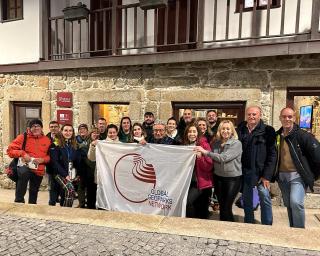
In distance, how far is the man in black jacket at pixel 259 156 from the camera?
358 cm

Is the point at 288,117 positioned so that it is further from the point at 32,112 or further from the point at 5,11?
the point at 5,11

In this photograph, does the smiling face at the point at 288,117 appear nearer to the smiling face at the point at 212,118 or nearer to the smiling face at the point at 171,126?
the smiling face at the point at 212,118

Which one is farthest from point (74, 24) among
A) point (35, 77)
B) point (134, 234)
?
point (134, 234)

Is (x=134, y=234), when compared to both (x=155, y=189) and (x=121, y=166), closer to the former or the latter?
(x=155, y=189)

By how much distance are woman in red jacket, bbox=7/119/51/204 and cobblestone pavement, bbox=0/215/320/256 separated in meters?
1.17

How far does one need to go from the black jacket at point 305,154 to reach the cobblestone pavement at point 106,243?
93cm

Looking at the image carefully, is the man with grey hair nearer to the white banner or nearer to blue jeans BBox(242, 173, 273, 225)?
the white banner

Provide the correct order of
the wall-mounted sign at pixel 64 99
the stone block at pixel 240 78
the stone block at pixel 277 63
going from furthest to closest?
the wall-mounted sign at pixel 64 99 → the stone block at pixel 240 78 → the stone block at pixel 277 63

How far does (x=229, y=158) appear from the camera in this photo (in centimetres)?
359

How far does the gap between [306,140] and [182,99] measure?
309 centimetres

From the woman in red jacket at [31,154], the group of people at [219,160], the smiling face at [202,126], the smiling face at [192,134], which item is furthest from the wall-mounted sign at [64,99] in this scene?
the smiling face at [192,134]

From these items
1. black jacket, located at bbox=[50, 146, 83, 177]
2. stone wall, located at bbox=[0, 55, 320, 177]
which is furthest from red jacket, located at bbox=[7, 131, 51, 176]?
stone wall, located at bbox=[0, 55, 320, 177]

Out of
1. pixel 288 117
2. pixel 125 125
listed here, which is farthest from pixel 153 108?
pixel 288 117

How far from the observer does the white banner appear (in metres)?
4.10
